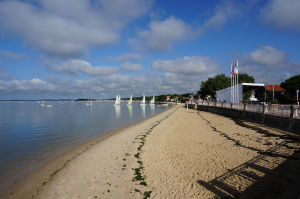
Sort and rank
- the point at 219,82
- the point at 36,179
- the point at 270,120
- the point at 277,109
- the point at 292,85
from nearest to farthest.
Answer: the point at 36,179
the point at 277,109
the point at 270,120
the point at 292,85
the point at 219,82

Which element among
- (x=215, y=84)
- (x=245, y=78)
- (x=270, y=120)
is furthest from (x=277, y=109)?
(x=245, y=78)

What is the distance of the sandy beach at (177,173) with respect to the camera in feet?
27.3

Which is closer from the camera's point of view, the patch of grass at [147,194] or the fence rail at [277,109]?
the patch of grass at [147,194]

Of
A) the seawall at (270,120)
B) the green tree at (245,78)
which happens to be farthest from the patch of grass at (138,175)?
the green tree at (245,78)

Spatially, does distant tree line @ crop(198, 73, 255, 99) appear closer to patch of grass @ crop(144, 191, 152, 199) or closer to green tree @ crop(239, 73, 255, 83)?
green tree @ crop(239, 73, 255, 83)

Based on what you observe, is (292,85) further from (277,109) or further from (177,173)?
(177,173)

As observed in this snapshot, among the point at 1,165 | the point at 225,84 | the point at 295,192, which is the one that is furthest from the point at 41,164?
the point at 225,84

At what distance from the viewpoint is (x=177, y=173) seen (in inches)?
408

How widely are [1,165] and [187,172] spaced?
36.2ft

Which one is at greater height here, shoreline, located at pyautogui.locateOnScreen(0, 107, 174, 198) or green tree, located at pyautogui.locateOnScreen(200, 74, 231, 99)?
green tree, located at pyautogui.locateOnScreen(200, 74, 231, 99)

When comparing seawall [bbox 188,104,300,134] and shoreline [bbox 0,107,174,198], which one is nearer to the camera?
shoreline [bbox 0,107,174,198]

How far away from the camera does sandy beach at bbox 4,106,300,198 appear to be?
8.34m

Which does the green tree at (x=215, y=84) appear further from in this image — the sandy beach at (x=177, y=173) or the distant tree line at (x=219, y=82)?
the sandy beach at (x=177, y=173)

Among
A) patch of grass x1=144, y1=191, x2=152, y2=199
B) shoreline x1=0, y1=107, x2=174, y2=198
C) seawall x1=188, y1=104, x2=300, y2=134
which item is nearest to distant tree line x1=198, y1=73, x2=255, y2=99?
seawall x1=188, y1=104, x2=300, y2=134
